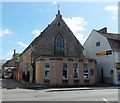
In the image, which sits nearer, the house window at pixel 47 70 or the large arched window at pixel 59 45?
the house window at pixel 47 70

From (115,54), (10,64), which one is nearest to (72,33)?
(115,54)

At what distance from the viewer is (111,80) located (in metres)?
25.2

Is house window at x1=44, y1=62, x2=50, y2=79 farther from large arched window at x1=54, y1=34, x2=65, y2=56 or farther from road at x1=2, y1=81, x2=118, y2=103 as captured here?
road at x1=2, y1=81, x2=118, y2=103

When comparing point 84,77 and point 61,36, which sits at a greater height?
point 61,36

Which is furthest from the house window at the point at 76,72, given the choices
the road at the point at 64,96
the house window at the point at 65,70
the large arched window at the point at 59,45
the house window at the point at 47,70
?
the road at the point at 64,96

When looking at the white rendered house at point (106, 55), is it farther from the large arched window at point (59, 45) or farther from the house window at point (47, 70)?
the house window at point (47, 70)

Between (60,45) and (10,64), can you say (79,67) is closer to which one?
(60,45)

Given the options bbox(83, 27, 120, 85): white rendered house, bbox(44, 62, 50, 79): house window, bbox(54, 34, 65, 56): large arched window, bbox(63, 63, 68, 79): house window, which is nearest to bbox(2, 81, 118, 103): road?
bbox(63, 63, 68, 79): house window

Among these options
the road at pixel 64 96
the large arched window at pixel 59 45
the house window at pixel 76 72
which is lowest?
the road at pixel 64 96

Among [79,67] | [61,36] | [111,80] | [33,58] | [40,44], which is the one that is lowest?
[111,80]

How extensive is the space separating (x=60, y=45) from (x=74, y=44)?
2721 mm

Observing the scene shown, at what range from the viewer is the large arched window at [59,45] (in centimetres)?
2688

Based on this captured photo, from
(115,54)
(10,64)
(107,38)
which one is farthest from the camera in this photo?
(10,64)

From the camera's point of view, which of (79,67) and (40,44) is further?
(40,44)
